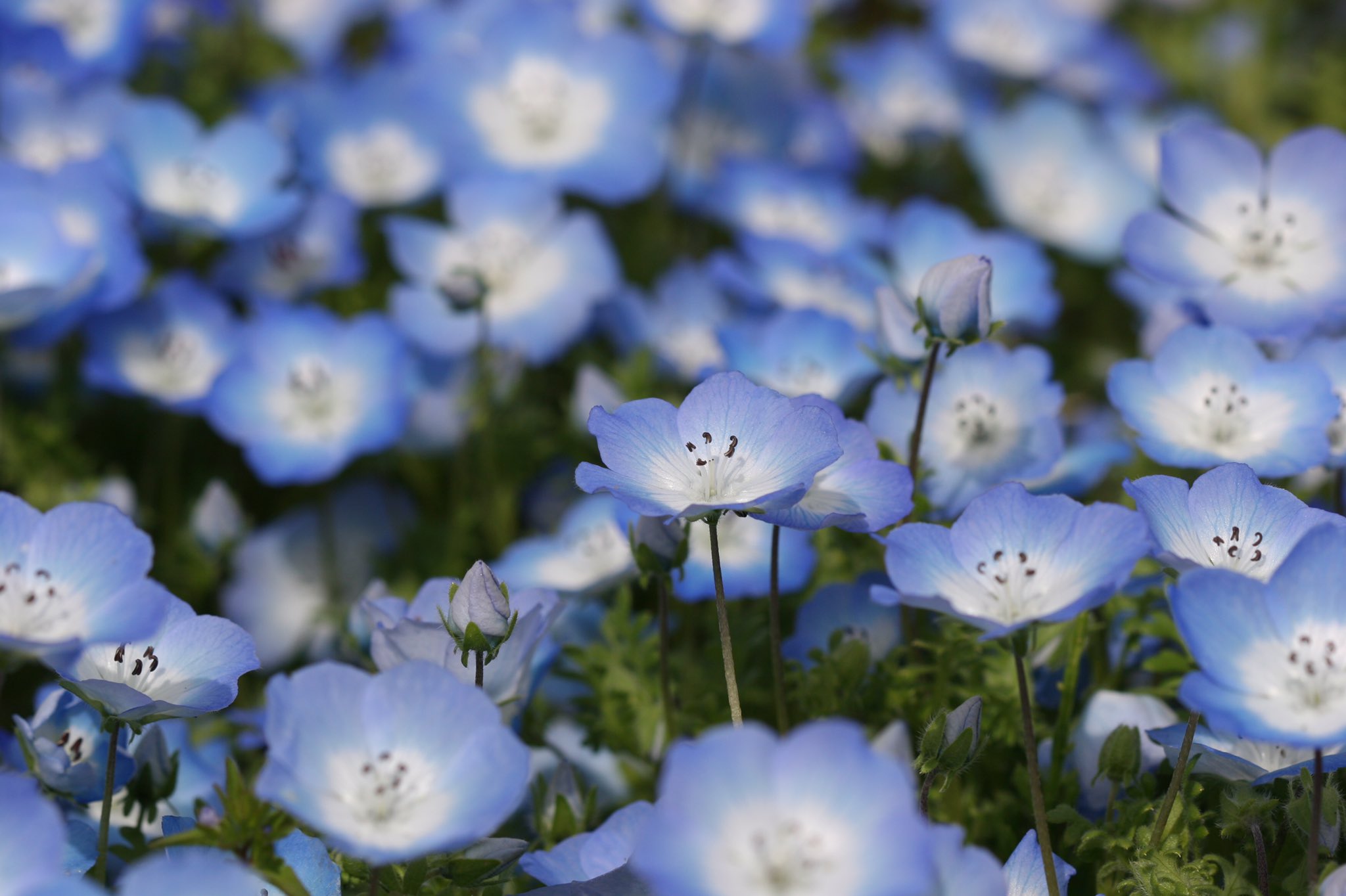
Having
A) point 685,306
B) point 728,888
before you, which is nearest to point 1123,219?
point 685,306

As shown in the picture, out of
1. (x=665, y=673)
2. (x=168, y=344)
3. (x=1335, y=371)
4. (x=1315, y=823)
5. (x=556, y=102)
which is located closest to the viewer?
(x=1315, y=823)

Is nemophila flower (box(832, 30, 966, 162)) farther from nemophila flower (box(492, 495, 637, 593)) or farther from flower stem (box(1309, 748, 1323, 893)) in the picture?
flower stem (box(1309, 748, 1323, 893))

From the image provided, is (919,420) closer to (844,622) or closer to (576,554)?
(844,622)

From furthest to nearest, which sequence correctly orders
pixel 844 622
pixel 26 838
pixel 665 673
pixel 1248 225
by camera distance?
pixel 1248 225
pixel 844 622
pixel 665 673
pixel 26 838

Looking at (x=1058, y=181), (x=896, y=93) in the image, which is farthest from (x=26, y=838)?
(x=896, y=93)

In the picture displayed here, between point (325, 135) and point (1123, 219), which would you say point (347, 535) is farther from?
point (1123, 219)

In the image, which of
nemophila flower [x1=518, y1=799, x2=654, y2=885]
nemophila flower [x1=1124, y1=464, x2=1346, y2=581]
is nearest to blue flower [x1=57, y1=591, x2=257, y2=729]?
nemophila flower [x1=518, y1=799, x2=654, y2=885]
